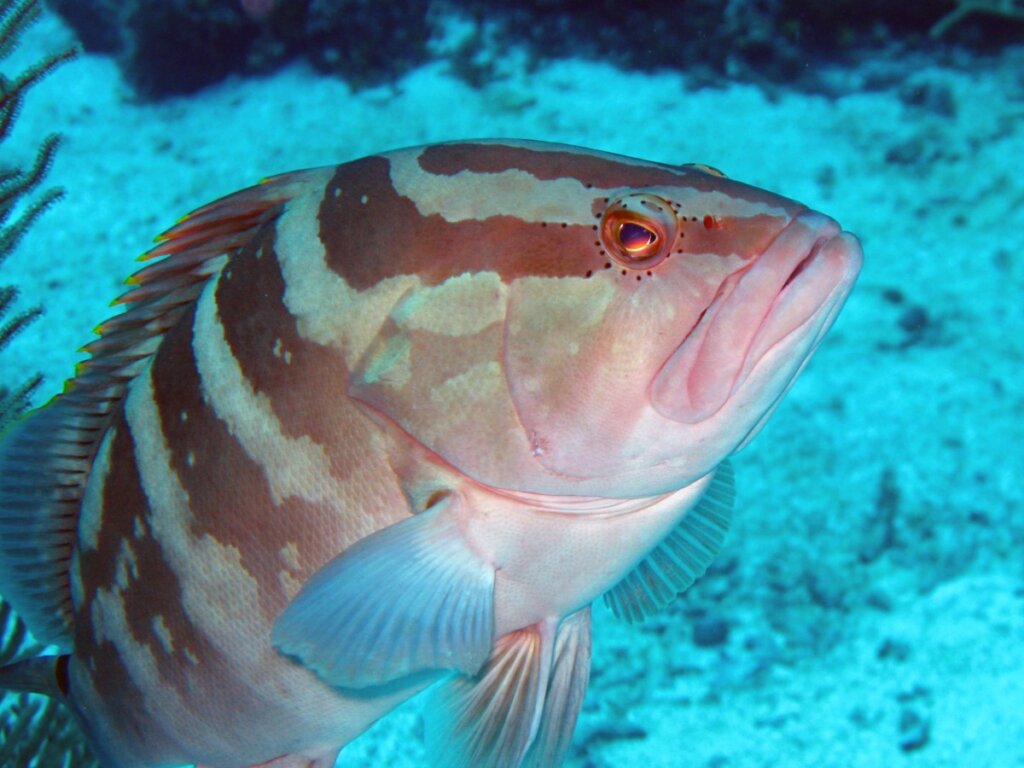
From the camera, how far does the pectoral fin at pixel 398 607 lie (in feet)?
4.78

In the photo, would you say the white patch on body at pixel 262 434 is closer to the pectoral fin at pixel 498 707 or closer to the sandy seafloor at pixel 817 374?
the pectoral fin at pixel 498 707

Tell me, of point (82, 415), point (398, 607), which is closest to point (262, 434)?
point (398, 607)

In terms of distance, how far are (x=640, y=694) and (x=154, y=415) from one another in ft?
7.71

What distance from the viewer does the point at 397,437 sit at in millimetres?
1522

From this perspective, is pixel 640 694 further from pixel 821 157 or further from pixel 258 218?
pixel 821 157

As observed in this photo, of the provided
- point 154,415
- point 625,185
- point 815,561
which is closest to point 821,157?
point 815,561

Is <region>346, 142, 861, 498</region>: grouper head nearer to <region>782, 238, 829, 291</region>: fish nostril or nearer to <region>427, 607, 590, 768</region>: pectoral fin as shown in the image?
<region>782, 238, 829, 291</region>: fish nostril

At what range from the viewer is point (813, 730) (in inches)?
114

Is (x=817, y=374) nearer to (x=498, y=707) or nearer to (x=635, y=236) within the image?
(x=498, y=707)

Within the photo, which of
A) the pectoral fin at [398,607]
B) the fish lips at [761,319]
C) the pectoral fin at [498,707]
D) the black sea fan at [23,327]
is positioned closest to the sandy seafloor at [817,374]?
the black sea fan at [23,327]

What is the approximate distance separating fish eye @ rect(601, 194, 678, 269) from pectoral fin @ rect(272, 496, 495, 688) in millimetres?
614

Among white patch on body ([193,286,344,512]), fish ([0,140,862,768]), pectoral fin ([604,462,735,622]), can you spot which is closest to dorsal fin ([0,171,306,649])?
fish ([0,140,862,768])

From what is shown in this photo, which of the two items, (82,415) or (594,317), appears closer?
(594,317)

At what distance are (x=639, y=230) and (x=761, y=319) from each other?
0.91 feet
